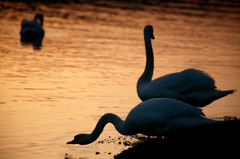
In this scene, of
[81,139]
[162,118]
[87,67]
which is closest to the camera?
[162,118]

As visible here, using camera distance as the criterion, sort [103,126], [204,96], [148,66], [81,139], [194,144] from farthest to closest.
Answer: [148,66] → [204,96] → [103,126] → [81,139] → [194,144]

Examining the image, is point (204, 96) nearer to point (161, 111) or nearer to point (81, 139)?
point (161, 111)

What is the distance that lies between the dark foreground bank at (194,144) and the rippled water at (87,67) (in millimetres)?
547

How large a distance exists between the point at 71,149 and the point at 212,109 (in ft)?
16.2

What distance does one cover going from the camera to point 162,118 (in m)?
8.05

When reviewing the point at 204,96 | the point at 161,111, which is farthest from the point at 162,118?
the point at 204,96

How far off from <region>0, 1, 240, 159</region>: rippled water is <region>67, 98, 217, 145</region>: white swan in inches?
28.1

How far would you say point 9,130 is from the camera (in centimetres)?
980

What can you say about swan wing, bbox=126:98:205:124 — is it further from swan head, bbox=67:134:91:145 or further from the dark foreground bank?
swan head, bbox=67:134:91:145

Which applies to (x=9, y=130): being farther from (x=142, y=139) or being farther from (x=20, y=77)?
(x=20, y=77)

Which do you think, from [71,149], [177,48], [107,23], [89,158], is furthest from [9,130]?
[107,23]

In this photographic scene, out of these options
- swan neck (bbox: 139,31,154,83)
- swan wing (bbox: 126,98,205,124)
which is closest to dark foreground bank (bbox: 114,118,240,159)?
swan wing (bbox: 126,98,205,124)

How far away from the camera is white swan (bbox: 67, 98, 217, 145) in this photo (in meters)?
7.95

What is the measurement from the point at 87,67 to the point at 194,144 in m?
9.21
